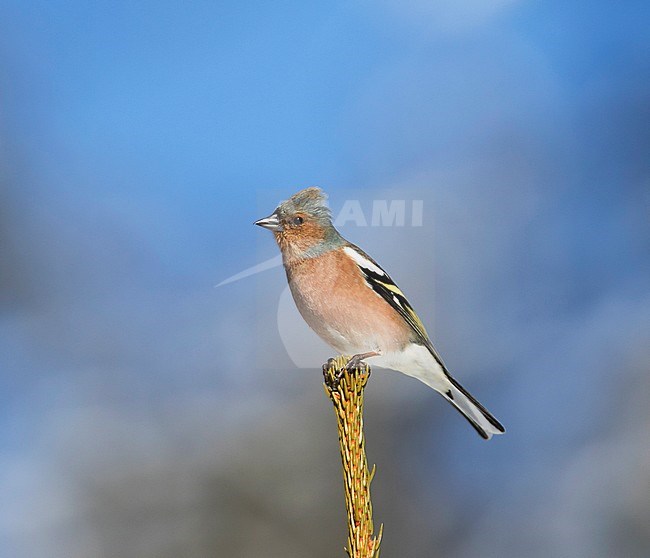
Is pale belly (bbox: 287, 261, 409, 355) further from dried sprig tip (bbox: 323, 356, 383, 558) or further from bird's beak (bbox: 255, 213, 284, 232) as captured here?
dried sprig tip (bbox: 323, 356, 383, 558)

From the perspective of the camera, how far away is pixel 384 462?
2652 mm

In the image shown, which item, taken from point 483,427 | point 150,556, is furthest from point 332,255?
point 150,556

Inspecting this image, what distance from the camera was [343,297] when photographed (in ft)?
5.15

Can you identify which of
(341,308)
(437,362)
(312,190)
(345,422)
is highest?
(312,190)

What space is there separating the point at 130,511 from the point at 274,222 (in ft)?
5.17

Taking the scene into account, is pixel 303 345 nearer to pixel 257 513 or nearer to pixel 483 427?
pixel 483 427

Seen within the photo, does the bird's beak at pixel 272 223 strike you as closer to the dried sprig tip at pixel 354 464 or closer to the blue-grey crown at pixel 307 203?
the blue-grey crown at pixel 307 203

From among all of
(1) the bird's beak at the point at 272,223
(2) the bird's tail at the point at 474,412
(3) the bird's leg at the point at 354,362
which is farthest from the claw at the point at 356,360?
(1) the bird's beak at the point at 272,223

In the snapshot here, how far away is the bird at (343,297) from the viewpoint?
155cm

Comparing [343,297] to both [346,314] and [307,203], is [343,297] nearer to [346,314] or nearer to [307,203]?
[346,314]

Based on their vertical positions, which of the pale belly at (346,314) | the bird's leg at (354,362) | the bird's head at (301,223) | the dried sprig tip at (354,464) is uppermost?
the bird's head at (301,223)

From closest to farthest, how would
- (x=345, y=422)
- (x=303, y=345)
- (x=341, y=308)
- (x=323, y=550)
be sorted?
(x=345, y=422)
(x=341, y=308)
(x=303, y=345)
(x=323, y=550)

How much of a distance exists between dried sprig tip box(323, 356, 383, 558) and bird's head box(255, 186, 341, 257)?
34cm

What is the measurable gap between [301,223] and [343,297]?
177 mm
